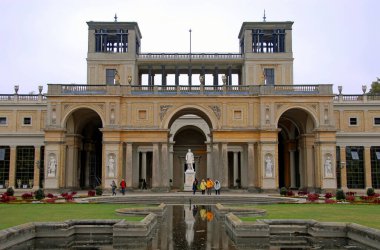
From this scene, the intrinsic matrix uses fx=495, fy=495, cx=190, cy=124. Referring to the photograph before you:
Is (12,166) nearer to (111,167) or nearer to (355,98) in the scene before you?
(111,167)

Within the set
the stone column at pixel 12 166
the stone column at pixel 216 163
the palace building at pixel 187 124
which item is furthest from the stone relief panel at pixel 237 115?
the stone column at pixel 12 166

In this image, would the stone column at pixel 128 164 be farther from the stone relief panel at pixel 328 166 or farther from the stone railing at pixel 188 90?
the stone relief panel at pixel 328 166

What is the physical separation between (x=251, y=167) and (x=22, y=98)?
2623cm

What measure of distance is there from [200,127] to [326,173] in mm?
21779

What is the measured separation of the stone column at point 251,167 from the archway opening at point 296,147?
519 cm

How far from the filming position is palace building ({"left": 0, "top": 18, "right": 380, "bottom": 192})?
1882 inches

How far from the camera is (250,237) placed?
16656 mm

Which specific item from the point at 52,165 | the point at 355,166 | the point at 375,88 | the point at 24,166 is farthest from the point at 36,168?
the point at 375,88

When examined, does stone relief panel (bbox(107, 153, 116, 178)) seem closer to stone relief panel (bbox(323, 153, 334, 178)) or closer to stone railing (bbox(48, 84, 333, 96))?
stone railing (bbox(48, 84, 333, 96))

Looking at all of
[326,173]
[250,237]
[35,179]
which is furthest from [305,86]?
[250,237]

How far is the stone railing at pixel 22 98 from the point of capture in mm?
53969

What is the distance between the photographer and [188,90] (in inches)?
1940

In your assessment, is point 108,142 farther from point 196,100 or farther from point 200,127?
point 200,127

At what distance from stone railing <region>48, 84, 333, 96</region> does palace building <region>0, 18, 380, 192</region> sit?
100mm
